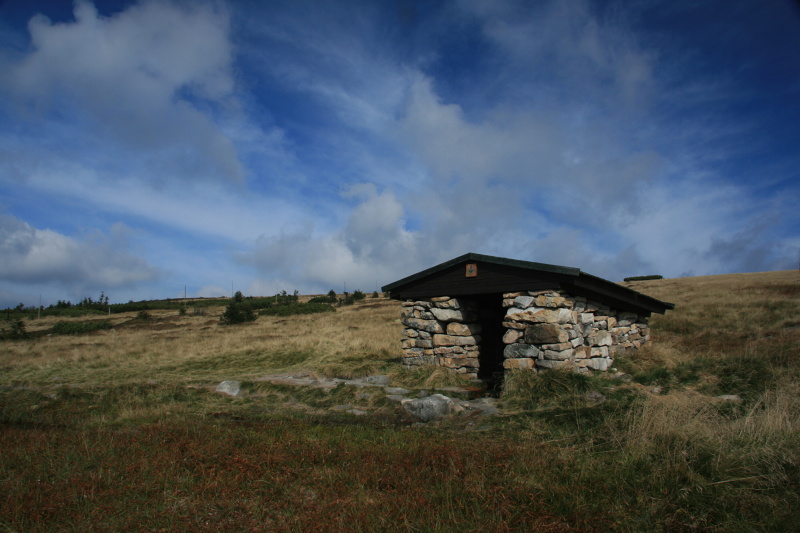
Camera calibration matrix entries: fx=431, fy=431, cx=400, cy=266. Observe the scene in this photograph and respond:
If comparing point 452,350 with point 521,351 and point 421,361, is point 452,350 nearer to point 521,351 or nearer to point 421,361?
point 421,361

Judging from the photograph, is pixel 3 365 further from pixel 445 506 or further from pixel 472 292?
pixel 445 506

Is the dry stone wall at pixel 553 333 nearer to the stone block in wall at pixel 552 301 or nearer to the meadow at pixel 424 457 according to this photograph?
A: the stone block in wall at pixel 552 301

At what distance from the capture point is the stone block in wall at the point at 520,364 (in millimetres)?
9734

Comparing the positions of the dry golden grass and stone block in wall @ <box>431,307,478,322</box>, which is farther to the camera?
the dry golden grass

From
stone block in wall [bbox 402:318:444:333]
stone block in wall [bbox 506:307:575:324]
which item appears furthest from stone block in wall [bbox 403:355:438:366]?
stone block in wall [bbox 506:307:575:324]

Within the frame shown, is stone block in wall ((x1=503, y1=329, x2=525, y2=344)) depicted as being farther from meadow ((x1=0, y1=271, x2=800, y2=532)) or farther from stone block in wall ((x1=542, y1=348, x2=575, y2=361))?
meadow ((x1=0, y1=271, x2=800, y2=532))

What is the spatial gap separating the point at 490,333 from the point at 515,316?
3.32 m

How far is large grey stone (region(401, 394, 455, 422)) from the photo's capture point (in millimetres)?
7509

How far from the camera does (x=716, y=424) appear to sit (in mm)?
5430

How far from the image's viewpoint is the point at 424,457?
195 inches

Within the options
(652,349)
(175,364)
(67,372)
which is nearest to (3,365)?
(67,372)

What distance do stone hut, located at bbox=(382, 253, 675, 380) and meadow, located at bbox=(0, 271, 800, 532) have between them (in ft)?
3.09

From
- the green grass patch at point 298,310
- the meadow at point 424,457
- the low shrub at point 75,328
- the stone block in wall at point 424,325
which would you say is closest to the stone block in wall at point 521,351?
the meadow at point 424,457

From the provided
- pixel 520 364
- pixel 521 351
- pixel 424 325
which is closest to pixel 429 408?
pixel 520 364
